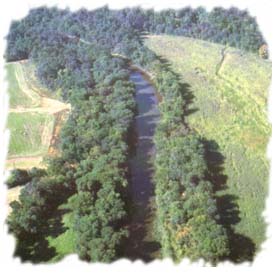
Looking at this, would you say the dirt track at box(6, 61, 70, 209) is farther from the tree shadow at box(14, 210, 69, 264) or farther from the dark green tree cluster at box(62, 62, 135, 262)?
the tree shadow at box(14, 210, 69, 264)

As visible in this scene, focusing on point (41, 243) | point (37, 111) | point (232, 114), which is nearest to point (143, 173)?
point (41, 243)

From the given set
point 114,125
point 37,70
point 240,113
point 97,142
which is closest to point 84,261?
point 97,142

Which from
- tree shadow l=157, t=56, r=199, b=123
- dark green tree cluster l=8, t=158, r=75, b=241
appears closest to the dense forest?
dark green tree cluster l=8, t=158, r=75, b=241

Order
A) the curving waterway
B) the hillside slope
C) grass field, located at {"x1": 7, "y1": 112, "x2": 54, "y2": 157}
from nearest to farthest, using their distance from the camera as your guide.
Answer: the curving waterway, the hillside slope, grass field, located at {"x1": 7, "y1": 112, "x2": 54, "y2": 157}

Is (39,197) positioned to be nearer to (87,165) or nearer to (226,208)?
(87,165)

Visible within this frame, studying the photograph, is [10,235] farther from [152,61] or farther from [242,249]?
[152,61]

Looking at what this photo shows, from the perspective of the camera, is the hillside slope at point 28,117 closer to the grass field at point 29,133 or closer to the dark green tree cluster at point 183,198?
the grass field at point 29,133

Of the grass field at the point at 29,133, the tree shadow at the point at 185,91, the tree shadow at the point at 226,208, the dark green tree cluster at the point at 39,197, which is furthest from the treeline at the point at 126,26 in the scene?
the dark green tree cluster at the point at 39,197
